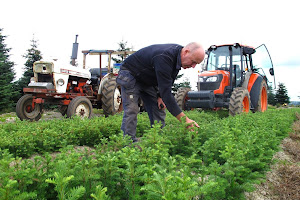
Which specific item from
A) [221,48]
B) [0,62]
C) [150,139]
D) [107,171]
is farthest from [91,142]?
[0,62]

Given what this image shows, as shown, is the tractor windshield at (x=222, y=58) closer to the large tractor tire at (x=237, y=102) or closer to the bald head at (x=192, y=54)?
the large tractor tire at (x=237, y=102)

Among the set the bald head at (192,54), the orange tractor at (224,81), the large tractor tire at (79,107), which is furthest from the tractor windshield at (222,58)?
the bald head at (192,54)

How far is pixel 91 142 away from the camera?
5.15 m

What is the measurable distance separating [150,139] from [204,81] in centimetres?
708

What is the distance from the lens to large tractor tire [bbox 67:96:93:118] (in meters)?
7.55

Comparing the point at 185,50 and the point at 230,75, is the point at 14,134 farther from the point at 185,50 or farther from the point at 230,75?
the point at 230,75

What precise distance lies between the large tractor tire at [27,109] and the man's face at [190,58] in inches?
242

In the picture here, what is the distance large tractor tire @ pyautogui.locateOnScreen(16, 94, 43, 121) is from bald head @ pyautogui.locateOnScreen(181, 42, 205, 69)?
6.19m

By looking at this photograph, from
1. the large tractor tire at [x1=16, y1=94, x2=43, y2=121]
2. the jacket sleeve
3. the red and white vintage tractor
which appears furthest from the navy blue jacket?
the large tractor tire at [x1=16, y1=94, x2=43, y2=121]

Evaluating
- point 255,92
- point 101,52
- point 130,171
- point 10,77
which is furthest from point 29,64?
point 130,171

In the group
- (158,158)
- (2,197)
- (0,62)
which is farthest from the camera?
(0,62)

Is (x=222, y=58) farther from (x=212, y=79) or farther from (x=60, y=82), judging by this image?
(x=60, y=82)

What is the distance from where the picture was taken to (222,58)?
32.3 ft

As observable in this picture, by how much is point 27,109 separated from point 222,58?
24.0 feet
